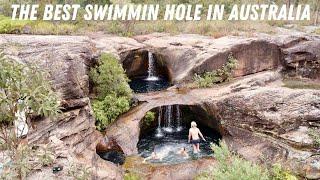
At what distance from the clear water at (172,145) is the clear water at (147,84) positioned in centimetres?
314

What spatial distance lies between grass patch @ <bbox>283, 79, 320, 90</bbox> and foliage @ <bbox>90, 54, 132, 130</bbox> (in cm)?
604

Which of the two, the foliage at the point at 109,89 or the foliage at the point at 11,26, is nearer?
the foliage at the point at 109,89

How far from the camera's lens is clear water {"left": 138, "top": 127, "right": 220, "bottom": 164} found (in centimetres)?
1155

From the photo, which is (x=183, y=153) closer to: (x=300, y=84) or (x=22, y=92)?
(x=300, y=84)

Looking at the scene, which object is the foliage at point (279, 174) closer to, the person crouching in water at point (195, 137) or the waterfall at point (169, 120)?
the person crouching in water at point (195, 137)

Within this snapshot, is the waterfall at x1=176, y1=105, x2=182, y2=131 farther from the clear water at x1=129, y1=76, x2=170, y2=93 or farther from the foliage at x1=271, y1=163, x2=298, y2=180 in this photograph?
the foliage at x1=271, y1=163, x2=298, y2=180

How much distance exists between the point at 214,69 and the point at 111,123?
18.2 feet

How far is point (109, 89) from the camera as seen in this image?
13.4 m

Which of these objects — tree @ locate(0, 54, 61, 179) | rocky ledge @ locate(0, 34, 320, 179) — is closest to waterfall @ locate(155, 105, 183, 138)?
rocky ledge @ locate(0, 34, 320, 179)

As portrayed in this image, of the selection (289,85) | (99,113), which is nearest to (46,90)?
(99,113)

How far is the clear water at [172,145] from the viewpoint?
11.5 m

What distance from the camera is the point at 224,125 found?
1220 centimetres

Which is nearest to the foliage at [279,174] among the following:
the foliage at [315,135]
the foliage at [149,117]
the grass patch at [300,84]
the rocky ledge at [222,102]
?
the rocky ledge at [222,102]

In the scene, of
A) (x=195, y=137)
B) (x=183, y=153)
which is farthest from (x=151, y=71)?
(x=183, y=153)
